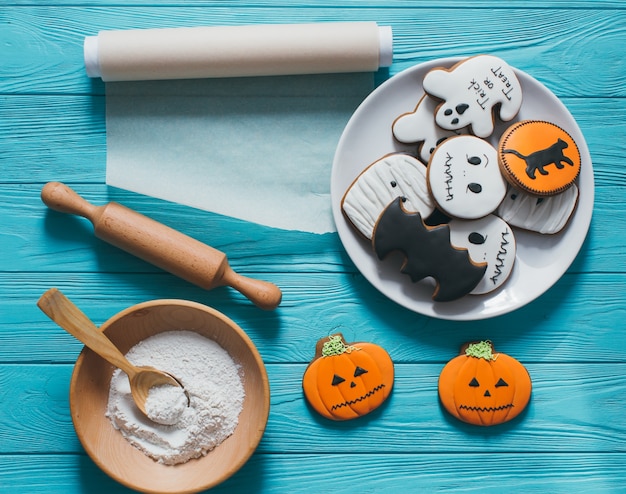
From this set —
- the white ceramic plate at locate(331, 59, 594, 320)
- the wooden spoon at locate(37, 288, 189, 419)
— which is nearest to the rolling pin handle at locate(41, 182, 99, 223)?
the wooden spoon at locate(37, 288, 189, 419)

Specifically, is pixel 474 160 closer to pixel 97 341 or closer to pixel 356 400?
pixel 356 400

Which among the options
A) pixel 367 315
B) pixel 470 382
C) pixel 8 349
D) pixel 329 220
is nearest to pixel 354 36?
A: pixel 329 220

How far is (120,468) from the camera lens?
0.80 m

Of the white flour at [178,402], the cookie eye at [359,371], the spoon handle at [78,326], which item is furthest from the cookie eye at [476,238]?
the spoon handle at [78,326]

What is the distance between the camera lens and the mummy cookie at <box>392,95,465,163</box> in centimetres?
86

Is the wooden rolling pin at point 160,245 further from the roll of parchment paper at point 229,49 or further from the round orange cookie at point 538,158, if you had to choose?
the round orange cookie at point 538,158

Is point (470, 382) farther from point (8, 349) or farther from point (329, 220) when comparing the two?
point (8, 349)

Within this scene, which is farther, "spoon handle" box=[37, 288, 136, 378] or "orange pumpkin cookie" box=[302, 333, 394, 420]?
"orange pumpkin cookie" box=[302, 333, 394, 420]

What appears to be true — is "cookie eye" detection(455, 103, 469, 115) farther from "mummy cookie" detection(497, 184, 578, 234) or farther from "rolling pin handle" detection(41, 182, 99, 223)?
"rolling pin handle" detection(41, 182, 99, 223)

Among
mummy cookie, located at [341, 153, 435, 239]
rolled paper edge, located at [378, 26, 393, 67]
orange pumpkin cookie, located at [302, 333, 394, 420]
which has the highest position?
rolled paper edge, located at [378, 26, 393, 67]

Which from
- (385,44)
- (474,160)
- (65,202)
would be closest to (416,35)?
(385,44)

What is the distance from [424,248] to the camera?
2.72 feet

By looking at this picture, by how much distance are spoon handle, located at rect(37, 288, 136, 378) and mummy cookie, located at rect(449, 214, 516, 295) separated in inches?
17.2

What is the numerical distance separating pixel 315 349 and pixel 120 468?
284 millimetres
